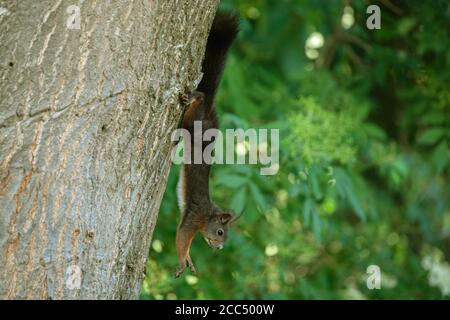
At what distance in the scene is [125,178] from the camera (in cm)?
229

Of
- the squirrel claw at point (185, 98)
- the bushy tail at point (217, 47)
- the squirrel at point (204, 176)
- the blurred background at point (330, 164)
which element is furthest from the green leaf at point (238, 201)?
the squirrel claw at point (185, 98)

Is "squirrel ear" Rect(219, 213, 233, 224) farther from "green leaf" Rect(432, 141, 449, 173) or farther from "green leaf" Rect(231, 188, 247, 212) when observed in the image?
"green leaf" Rect(432, 141, 449, 173)

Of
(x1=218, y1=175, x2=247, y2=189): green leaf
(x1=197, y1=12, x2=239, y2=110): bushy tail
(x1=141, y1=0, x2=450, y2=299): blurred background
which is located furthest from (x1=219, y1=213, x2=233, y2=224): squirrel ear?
(x1=197, y1=12, x2=239, y2=110): bushy tail

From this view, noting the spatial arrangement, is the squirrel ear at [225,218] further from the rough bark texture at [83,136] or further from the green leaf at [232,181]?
the rough bark texture at [83,136]

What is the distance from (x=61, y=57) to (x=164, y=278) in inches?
75.7

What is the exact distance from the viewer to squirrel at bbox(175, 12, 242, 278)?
3.24m

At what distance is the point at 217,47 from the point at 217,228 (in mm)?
1182

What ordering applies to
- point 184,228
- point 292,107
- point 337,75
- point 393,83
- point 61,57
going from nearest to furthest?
point 61,57 → point 184,228 → point 292,107 → point 337,75 → point 393,83

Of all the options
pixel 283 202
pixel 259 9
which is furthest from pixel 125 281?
pixel 259 9

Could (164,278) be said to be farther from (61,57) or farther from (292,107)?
(61,57)

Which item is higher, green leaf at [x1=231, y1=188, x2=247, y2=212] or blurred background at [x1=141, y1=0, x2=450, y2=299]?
blurred background at [x1=141, y1=0, x2=450, y2=299]

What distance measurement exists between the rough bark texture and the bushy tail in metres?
0.82

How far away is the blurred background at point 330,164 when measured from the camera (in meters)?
3.92
